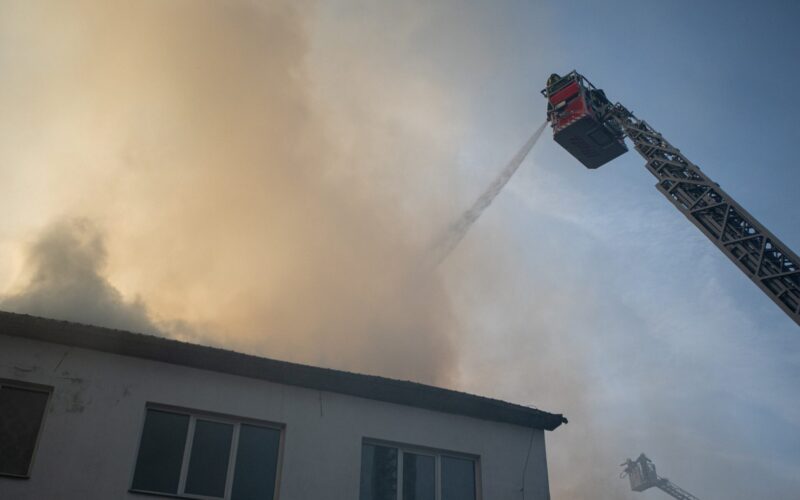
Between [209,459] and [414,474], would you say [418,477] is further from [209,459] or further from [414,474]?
[209,459]

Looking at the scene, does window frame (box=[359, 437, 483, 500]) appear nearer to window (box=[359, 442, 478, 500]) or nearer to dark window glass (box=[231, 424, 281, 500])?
window (box=[359, 442, 478, 500])

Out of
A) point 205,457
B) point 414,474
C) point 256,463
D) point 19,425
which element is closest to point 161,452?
point 205,457

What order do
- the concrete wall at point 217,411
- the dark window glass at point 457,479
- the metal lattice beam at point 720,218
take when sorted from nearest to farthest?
the concrete wall at point 217,411, the dark window glass at point 457,479, the metal lattice beam at point 720,218

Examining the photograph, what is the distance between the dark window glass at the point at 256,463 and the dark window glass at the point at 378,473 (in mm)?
1717

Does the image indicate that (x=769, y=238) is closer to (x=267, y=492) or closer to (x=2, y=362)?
(x=267, y=492)

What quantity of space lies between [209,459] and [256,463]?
81 cm

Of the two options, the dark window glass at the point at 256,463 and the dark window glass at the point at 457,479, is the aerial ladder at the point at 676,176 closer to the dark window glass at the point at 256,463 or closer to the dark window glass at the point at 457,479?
the dark window glass at the point at 457,479

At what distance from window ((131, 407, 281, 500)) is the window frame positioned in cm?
202

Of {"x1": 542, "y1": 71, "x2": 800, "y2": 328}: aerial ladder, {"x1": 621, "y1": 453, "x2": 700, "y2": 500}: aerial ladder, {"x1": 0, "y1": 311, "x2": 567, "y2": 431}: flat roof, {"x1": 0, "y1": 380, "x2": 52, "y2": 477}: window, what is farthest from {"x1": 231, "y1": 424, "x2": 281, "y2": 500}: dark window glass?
{"x1": 621, "y1": 453, "x2": 700, "y2": 500}: aerial ladder

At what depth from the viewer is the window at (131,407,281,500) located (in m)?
10.5

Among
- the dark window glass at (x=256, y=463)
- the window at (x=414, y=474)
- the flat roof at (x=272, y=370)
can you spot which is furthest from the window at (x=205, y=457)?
the window at (x=414, y=474)

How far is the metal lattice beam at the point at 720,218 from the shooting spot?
16672mm

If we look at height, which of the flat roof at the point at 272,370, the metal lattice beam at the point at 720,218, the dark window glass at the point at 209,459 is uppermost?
the metal lattice beam at the point at 720,218

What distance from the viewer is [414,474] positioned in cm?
1273
